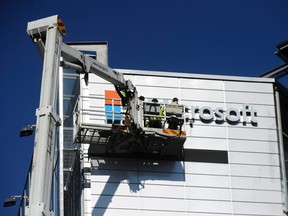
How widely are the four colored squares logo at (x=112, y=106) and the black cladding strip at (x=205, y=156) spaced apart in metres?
4.01

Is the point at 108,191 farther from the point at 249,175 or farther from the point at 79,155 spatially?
the point at 249,175

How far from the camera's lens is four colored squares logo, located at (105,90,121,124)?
41.0m

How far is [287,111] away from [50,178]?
60.0ft

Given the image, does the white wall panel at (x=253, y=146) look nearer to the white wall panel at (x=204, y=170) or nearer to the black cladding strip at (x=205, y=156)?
the white wall panel at (x=204, y=170)

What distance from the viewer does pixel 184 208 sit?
40406 mm

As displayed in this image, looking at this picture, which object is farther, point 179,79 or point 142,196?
point 179,79

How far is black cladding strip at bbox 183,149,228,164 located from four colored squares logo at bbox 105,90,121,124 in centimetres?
401

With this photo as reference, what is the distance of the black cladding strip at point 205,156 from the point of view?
4197 centimetres

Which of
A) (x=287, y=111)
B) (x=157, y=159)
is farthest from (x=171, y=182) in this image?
(x=287, y=111)

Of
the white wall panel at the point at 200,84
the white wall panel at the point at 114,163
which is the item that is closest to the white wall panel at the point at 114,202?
the white wall panel at the point at 114,163

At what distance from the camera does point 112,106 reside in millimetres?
41438

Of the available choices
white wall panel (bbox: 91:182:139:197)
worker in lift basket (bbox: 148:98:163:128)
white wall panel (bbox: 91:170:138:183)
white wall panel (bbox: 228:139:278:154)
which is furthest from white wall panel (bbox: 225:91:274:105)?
white wall panel (bbox: 91:182:139:197)

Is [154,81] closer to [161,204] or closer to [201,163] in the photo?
[201,163]

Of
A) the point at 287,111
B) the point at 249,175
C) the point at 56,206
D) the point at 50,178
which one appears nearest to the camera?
the point at 50,178
